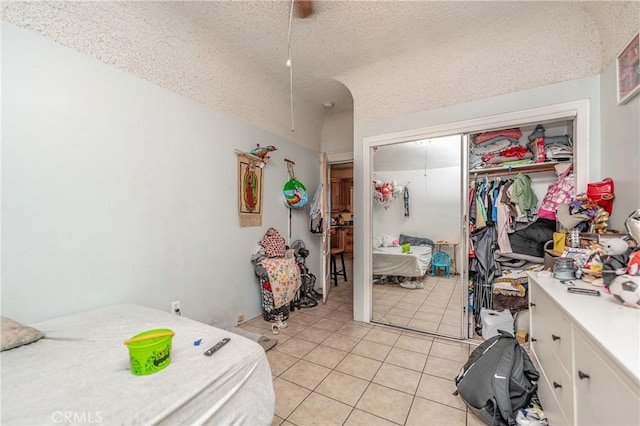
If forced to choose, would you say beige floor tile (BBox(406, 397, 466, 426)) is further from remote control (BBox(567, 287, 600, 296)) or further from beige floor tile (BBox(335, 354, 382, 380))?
remote control (BBox(567, 287, 600, 296))

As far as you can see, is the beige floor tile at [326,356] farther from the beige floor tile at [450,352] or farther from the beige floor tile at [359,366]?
the beige floor tile at [450,352]

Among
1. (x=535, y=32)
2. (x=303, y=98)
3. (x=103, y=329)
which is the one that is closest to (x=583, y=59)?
(x=535, y=32)

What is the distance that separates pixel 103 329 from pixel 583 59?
3801 mm

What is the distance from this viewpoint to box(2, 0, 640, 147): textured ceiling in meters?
1.76

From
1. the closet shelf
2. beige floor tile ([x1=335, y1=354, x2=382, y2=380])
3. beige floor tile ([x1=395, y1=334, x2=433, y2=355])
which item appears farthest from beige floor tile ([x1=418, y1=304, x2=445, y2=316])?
the closet shelf

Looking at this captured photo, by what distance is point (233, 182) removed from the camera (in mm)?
2744

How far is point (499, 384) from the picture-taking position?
57.6 inches

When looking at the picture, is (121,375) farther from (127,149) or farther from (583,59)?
(583,59)

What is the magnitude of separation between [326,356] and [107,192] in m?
2.13

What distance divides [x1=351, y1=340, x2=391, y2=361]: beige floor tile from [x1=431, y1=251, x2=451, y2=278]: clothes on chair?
3.25 ft

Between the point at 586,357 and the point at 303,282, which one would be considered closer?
the point at 586,357

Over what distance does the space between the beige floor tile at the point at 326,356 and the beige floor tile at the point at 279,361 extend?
14 cm

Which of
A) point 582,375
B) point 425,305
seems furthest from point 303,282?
point 582,375

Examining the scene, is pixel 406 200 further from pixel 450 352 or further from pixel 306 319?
pixel 306 319
